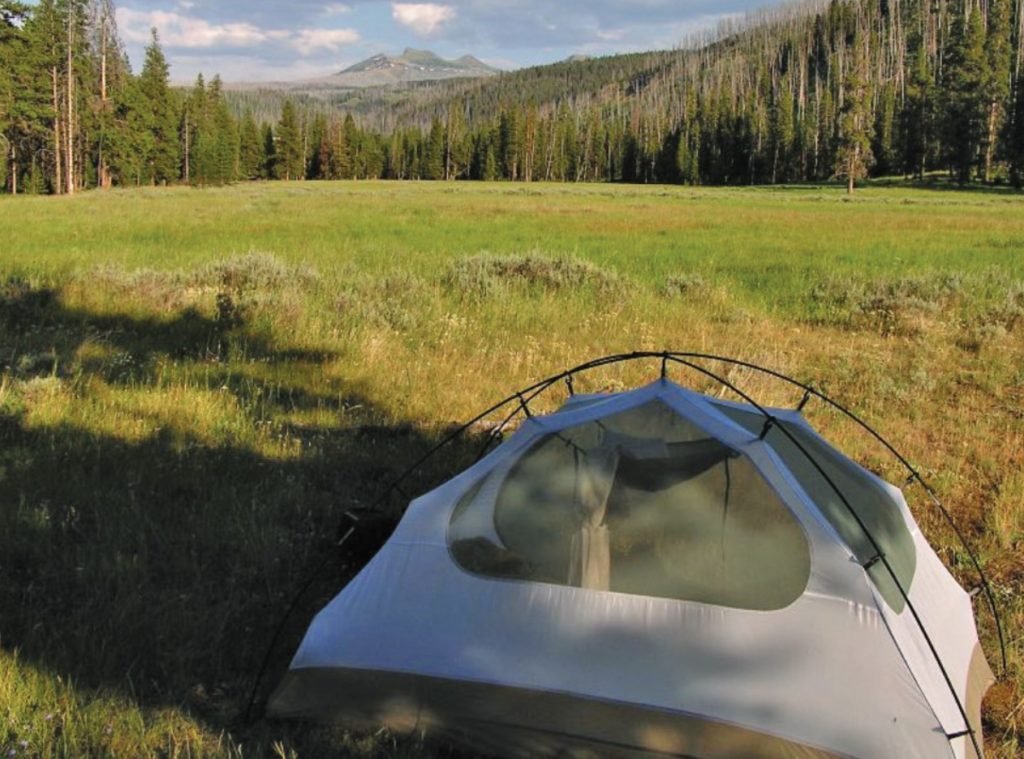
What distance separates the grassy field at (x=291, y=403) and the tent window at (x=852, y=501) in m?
0.77

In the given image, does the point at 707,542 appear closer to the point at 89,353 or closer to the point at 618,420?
the point at 618,420

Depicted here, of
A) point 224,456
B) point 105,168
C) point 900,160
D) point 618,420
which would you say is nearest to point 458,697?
point 618,420

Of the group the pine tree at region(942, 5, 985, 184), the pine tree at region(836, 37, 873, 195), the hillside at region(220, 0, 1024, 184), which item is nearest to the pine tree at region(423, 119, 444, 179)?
the hillside at region(220, 0, 1024, 184)

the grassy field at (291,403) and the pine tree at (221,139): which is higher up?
the pine tree at (221,139)

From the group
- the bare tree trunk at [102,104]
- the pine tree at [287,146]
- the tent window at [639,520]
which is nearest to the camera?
the tent window at [639,520]

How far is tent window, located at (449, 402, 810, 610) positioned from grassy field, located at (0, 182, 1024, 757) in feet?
2.90

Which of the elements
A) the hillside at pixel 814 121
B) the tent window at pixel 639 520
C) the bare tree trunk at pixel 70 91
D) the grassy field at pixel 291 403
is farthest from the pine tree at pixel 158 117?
the tent window at pixel 639 520

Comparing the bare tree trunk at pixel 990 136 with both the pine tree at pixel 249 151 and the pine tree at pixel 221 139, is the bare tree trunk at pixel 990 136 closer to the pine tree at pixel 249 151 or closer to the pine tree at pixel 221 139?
the pine tree at pixel 221 139

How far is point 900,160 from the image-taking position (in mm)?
75500

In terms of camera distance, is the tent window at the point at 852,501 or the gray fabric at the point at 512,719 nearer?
the gray fabric at the point at 512,719

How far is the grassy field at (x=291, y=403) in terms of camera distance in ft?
11.1

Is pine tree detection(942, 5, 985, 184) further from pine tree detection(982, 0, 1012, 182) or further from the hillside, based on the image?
pine tree detection(982, 0, 1012, 182)

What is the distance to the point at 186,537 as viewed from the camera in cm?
449

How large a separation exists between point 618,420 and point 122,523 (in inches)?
118
